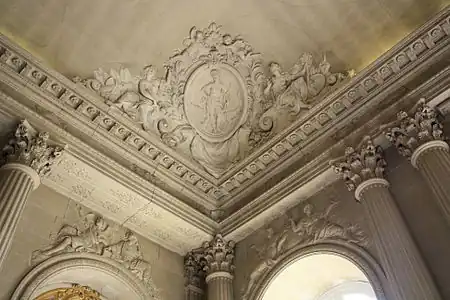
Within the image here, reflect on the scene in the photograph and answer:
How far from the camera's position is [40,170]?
6523 millimetres

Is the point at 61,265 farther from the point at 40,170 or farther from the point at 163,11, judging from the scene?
the point at 163,11

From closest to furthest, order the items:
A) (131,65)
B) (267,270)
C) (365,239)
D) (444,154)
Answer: (444,154), (365,239), (267,270), (131,65)

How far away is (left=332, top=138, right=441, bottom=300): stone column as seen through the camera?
5488 mm

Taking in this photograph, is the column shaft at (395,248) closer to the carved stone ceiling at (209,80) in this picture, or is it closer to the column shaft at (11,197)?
the carved stone ceiling at (209,80)

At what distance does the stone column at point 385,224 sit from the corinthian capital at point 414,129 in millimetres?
350

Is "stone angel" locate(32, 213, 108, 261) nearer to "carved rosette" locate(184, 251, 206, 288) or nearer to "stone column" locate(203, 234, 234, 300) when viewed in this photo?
"carved rosette" locate(184, 251, 206, 288)

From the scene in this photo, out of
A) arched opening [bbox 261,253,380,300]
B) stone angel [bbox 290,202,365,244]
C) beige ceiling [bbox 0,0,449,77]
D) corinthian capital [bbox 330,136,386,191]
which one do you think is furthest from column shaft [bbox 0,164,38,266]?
corinthian capital [bbox 330,136,386,191]

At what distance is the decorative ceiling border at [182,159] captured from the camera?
7031 millimetres

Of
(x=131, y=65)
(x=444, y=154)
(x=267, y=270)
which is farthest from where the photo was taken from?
(x=131, y=65)

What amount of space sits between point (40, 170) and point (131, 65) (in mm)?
2561

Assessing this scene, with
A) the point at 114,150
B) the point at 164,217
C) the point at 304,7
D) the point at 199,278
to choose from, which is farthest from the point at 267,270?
the point at 304,7

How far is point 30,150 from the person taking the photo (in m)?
6.46

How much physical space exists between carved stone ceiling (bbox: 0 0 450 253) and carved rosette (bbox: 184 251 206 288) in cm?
25

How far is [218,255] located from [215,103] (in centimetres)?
274
